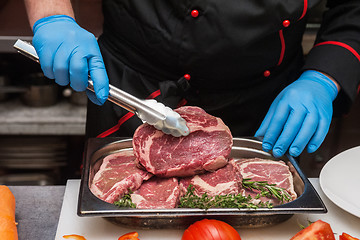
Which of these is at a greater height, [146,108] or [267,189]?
[146,108]

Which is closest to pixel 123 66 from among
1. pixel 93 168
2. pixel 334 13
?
pixel 93 168

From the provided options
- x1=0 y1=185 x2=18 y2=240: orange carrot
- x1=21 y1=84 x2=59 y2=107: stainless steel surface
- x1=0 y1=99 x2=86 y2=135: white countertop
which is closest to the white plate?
x1=0 y1=185 x2=18 y2=240: orange carrot

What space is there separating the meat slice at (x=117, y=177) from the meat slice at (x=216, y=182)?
0.18 meters

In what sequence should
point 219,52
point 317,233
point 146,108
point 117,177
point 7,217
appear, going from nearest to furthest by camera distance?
point 317,233 → point 7,217 → point 146,108 → point 117,177 → point 219,52

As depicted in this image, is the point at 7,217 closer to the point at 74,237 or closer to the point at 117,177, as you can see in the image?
the point at 74,237

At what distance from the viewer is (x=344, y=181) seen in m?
1.74

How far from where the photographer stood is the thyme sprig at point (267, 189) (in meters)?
1.59

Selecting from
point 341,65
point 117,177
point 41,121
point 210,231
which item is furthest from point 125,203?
point 41,121

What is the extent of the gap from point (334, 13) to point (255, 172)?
3.19 ft

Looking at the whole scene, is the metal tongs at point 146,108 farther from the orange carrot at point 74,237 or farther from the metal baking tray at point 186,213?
the orange carrot at point 74,237

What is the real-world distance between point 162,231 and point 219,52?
0.86 m

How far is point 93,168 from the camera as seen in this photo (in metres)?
1.79

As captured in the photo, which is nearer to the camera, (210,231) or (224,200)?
(210,231)

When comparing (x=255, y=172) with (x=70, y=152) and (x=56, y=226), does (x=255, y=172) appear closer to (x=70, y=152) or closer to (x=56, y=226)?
(x=56, y=226)
